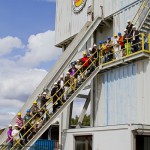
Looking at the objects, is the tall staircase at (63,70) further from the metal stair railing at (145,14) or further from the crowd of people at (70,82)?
the crowd of people at (70,82)

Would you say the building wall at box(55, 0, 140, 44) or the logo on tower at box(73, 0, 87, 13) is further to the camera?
the logo on tower at box(73, 0, 87, 13)

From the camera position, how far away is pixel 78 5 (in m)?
23.5

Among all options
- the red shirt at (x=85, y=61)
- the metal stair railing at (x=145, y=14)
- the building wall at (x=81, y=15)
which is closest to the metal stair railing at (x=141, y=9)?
the metal stair railing at (x=145, y=14)

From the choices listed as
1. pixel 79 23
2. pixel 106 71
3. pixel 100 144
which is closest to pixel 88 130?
pixel 100 144

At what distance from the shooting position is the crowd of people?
16688mm

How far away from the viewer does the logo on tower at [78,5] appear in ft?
75.7

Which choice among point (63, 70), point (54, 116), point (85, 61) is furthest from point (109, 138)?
point (63, 70)

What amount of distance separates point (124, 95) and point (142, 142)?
3032 mm

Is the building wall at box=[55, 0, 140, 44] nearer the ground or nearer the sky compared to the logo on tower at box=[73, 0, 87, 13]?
nearer the ground

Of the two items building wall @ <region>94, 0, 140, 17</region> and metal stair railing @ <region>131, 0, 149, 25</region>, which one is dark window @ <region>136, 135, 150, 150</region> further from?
building wall @ <region>94, 0, 140, 17</region>

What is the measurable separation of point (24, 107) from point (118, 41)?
619 cm

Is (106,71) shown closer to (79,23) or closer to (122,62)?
(122,62)

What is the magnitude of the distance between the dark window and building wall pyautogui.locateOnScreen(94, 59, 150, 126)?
30.7 inches

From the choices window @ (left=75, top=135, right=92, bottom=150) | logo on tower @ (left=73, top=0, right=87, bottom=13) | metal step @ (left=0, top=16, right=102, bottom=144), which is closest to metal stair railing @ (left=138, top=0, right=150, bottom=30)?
metal step @ (left=0, top=16, right=102, bottom=144)
